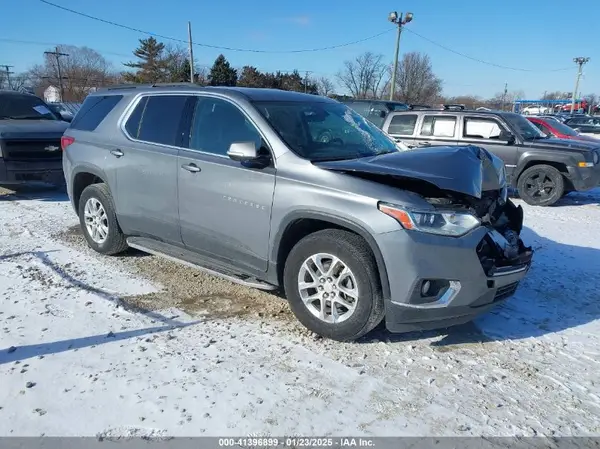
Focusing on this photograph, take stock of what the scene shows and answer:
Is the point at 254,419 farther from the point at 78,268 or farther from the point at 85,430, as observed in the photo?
the point at 78,268

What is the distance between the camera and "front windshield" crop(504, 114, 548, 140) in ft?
31.9

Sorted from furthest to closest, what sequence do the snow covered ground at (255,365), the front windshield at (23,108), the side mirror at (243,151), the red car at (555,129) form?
the red car at (555,129) → the front windshield at (23,108) → the side mirror at (243,151) → the snow covered ground at (255,365)

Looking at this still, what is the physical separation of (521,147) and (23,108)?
9928 millimetres

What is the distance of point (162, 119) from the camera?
471 centimetres

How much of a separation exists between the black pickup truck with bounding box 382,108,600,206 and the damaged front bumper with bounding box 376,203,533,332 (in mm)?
5732

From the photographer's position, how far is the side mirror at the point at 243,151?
12.1ft

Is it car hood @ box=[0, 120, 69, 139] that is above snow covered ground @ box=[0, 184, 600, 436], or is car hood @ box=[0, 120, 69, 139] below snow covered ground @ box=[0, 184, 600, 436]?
above

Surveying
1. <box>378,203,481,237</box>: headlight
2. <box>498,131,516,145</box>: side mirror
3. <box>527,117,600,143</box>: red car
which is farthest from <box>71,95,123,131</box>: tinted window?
<box>527,117,600,143</box>: red car

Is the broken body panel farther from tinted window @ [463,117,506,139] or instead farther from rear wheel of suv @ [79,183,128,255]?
tinted window @ [463,117,506,139]

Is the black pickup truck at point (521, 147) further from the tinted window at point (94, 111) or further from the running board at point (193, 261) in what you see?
the running board at point (193, 261)

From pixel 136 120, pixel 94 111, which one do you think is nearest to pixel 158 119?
pixel 136 120

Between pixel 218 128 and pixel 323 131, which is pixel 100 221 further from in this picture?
pixel 323 131

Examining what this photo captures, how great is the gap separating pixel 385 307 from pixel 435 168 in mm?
1077

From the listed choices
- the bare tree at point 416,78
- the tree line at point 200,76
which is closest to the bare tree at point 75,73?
the tree line at point 200,76
